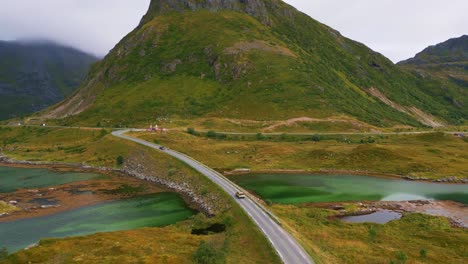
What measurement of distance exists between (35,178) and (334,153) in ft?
293

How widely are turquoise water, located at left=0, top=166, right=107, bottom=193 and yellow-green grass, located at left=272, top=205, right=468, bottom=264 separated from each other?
62.4 m

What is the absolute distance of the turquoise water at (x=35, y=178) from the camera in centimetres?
9012

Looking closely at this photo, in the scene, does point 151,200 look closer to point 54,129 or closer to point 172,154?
point 172,154

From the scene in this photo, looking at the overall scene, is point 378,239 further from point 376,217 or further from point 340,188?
point 340,188

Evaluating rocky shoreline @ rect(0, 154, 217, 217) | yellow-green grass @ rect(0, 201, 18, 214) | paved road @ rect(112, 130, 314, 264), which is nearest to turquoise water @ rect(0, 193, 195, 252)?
rocky shoreline @ rect(0, 154, 217, 217)

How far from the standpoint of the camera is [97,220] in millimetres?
61938

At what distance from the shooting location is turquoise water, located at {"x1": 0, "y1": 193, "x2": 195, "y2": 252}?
53969 millimetres

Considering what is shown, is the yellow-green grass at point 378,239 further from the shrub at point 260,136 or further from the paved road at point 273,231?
the shrub at point 260,136

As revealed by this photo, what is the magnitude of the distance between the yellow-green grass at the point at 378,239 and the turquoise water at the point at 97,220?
2104cm

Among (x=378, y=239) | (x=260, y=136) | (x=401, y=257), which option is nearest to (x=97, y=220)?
(x=378, y=239)

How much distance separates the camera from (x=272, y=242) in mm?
42344

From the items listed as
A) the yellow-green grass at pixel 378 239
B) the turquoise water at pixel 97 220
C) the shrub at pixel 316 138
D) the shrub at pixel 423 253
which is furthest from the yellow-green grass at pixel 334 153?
the shrub at pixel 423 253

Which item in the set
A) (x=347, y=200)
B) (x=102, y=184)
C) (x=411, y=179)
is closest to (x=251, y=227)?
(x=347, y=200)

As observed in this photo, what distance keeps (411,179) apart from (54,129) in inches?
5911
